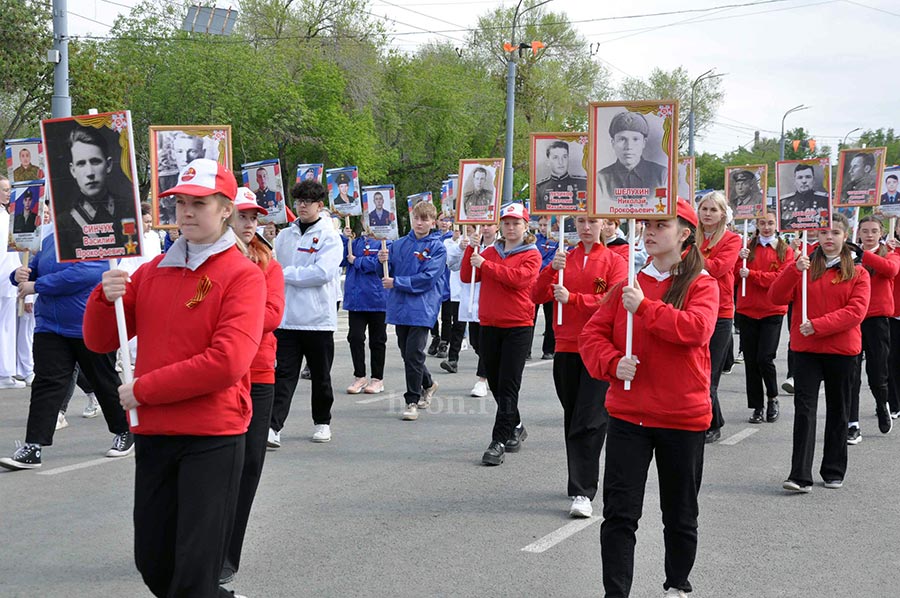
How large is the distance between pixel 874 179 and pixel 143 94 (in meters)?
29.2

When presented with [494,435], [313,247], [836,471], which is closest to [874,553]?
[836,471]

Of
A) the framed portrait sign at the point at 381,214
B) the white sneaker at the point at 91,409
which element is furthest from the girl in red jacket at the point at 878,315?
the white sneaker at the point at 91,409

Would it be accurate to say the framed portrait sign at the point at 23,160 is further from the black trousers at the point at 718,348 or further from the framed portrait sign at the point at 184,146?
the black trousers at the point at 718,348

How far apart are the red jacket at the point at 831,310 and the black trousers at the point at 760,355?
8.40 ft

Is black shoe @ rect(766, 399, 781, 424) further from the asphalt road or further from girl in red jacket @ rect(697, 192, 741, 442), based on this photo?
girl in red jacket @ rect(697, 192, 741, 442)

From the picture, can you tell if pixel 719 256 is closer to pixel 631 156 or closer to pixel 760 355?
pixel 760 355

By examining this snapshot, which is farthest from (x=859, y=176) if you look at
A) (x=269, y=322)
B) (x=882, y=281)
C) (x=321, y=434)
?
(x=269, y=322)

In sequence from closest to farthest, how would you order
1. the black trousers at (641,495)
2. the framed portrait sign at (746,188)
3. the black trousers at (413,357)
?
the black trousers at (641,495), the black trousers at (413,357), the framed portrait sign at (746,188)

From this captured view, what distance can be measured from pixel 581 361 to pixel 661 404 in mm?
2287

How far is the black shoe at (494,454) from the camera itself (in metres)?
7.93

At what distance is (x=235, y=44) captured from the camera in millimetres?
36312

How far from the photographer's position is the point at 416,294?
10234 mm

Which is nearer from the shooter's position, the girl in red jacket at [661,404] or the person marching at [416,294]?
the girl in red jacket at [661,404]

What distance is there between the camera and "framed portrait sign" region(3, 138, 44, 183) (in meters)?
10.3
